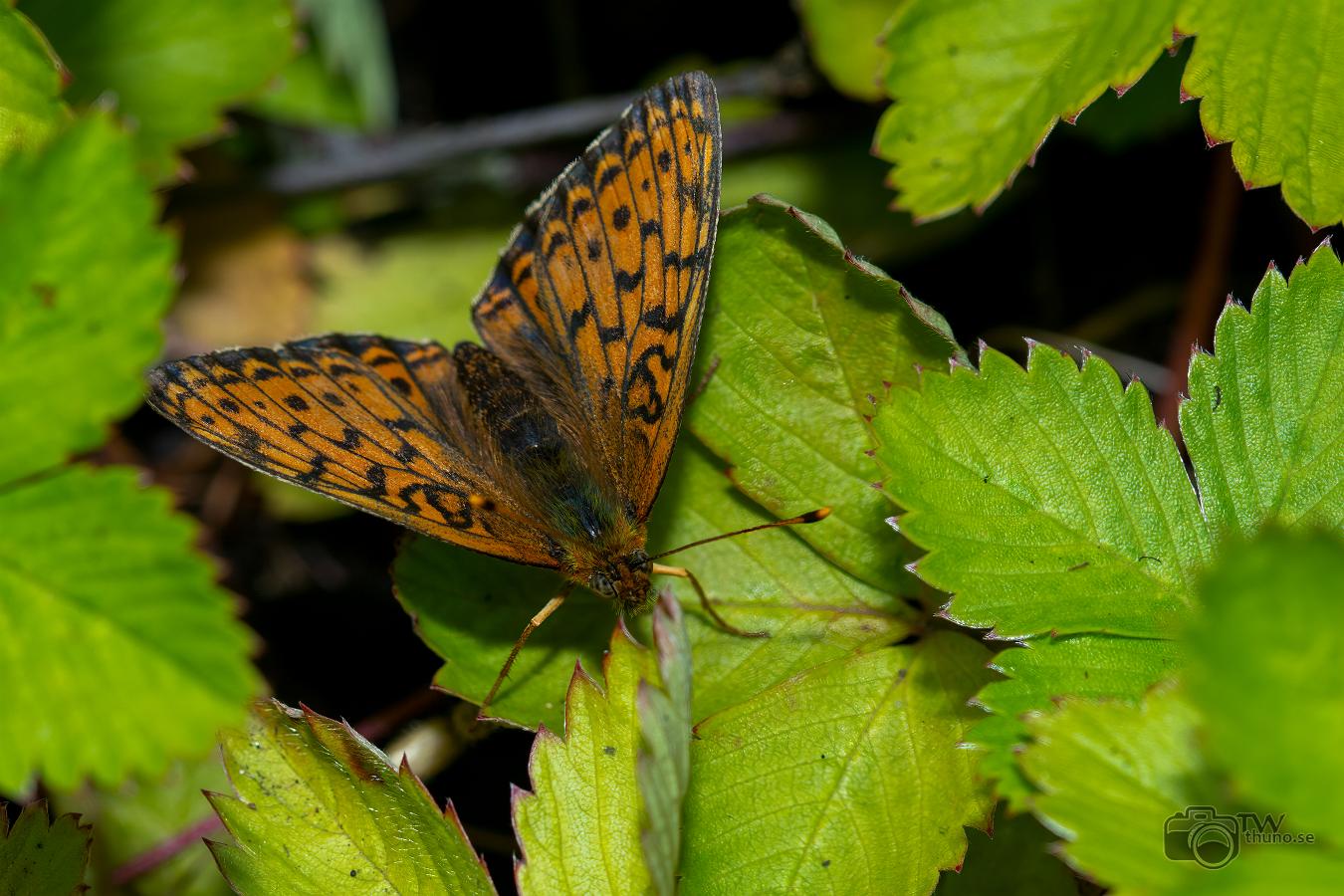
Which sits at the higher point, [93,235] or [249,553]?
[93,235]

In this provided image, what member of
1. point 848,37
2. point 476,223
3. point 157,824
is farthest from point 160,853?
point 848,37

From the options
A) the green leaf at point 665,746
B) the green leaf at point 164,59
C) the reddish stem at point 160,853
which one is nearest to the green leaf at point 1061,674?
the green leaf at point 665,746

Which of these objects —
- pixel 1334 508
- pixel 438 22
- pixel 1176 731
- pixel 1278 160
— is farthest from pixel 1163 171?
pixel 438 22

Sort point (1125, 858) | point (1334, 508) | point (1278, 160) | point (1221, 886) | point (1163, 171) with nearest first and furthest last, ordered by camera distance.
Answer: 1. point (1221, 886)
2. point (1125, 858)
3. point (1334, 508)
4. point (1278, 160)
5. point (1163, 171)

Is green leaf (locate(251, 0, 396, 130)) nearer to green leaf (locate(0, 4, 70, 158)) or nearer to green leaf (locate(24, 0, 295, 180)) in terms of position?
green leaf (locate(24, 0, 295, 180))

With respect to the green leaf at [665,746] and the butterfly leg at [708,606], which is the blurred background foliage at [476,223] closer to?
the butterfly leg at [708,606]

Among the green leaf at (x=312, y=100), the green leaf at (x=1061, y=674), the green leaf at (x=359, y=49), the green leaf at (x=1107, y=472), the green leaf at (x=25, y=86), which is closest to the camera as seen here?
the green leaf at (x=1061, y=674)

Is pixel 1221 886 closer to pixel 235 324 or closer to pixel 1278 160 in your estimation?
pixel 1278 160

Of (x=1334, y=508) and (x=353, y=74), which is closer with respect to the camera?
(x=1334, y=508)
